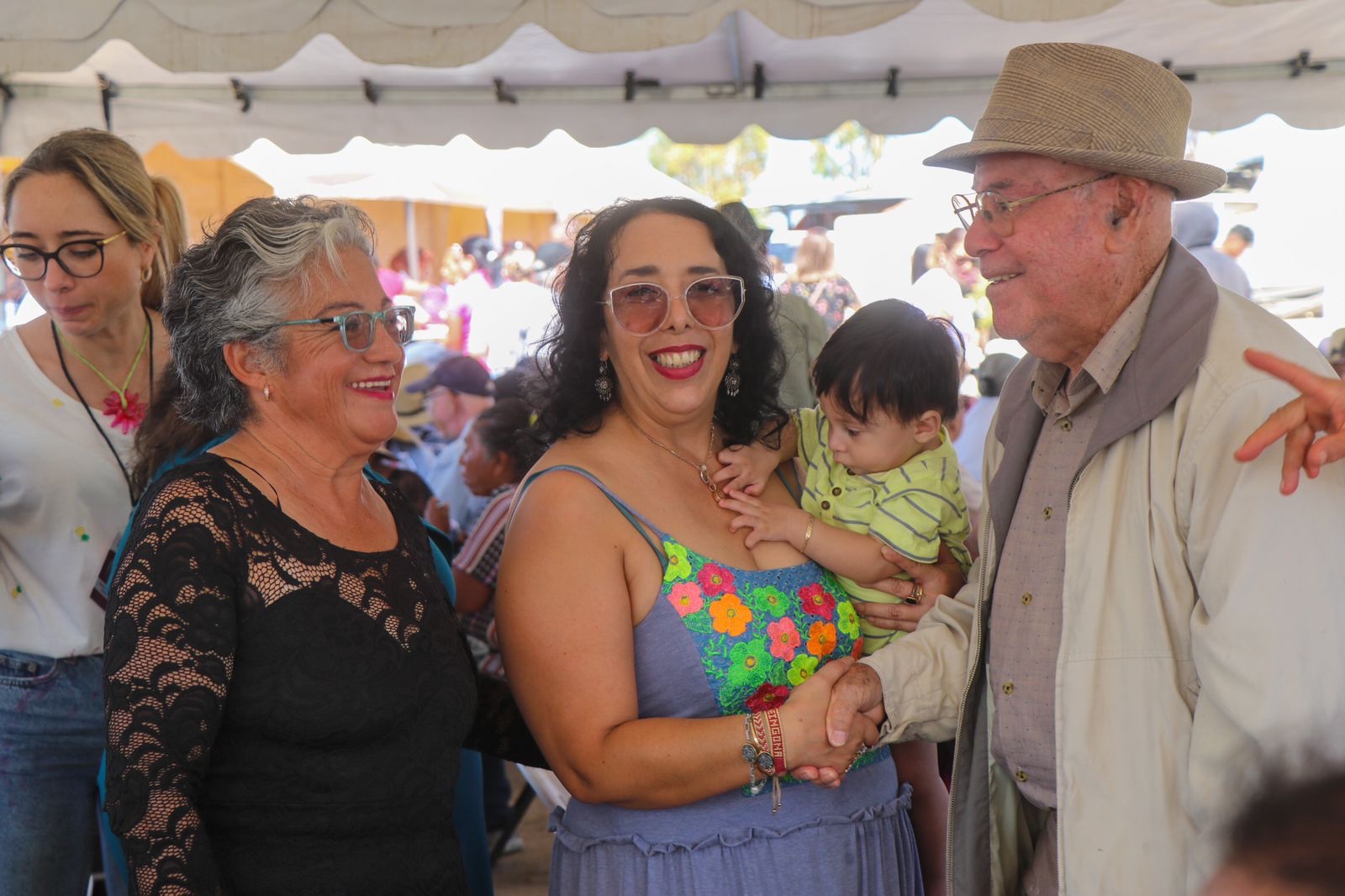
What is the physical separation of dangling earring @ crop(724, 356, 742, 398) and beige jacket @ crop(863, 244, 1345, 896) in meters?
0.98

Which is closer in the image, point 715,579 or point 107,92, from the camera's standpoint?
point 715,579

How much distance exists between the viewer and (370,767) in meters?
2.08

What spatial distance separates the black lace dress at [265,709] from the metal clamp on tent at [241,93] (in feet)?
13.3

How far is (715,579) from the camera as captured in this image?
8.03ft

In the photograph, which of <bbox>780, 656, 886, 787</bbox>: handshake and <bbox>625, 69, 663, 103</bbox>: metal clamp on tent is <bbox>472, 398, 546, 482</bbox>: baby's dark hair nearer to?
<bbox>625, 69, 663, 103</bbox>: metal clamp on tent

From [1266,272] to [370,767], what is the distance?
12.6 meters

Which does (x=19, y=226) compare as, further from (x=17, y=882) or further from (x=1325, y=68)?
(x=1325, y=68)

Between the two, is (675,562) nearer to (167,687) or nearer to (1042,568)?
(1042,568)

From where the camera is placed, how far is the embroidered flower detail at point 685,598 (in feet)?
7.88

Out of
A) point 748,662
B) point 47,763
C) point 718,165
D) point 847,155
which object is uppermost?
point 718,165

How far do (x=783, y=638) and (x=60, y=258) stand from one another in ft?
6.53

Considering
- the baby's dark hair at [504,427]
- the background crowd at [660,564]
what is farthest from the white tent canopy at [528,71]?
the baby's dark hair at [504,427]

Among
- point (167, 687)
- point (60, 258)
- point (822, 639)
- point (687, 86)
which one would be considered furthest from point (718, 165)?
point (167, 687)

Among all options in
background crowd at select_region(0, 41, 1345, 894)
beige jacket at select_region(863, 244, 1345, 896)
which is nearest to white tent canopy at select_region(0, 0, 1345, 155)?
background crowd at select_region(0, 41, 1345, 894)
